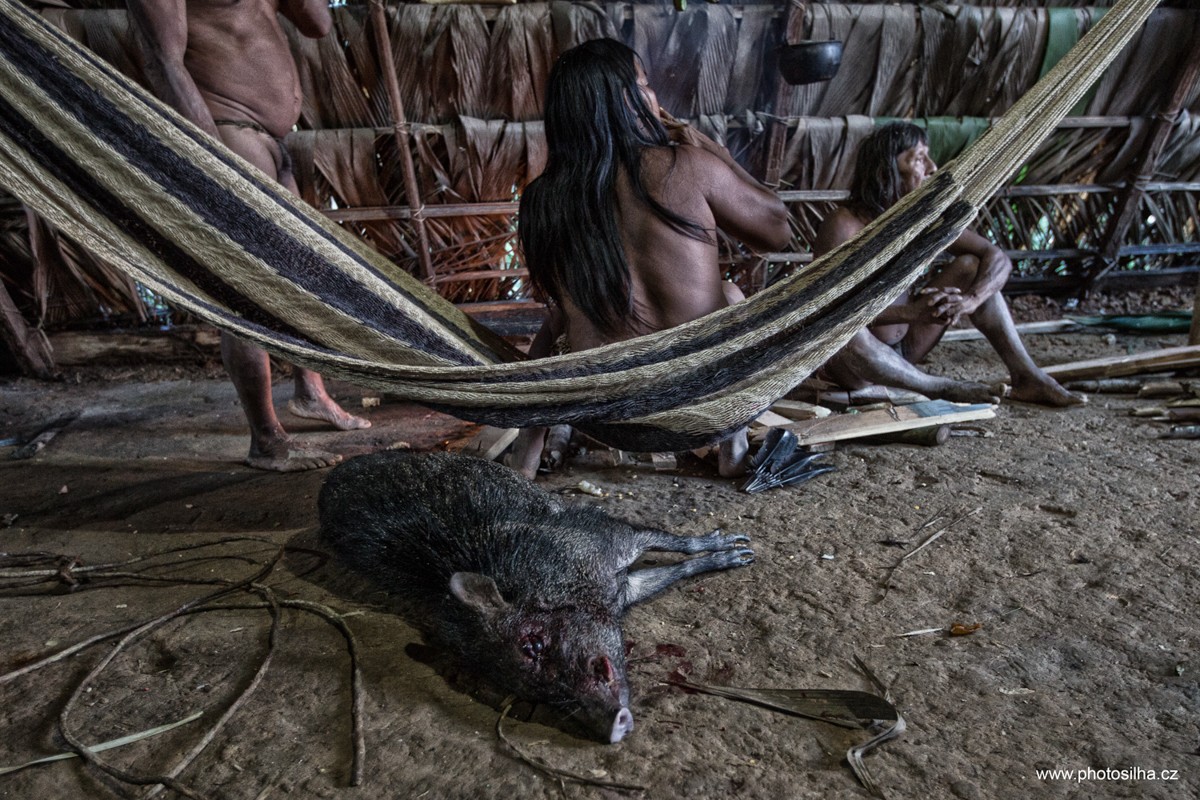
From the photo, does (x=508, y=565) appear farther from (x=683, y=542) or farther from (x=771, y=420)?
(x=771, y=420)

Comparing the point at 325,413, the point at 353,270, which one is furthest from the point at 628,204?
the point at 325,413

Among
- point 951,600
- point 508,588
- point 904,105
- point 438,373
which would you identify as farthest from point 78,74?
point 904,105

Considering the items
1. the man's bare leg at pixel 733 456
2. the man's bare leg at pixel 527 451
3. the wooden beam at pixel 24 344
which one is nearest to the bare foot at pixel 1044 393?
the man's bare leg at pixel 733 456

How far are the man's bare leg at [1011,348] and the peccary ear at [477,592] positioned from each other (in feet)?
8.40

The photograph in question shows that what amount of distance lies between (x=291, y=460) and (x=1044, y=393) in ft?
10.0

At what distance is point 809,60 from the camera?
3678 mm

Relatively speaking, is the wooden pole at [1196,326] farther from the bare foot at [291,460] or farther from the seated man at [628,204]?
the bare foot at [291,460]

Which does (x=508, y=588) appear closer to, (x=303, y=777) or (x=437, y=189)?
(x=303, y=777)

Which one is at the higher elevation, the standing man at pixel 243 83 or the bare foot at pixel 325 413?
Result: the standing man at pixel 243 83

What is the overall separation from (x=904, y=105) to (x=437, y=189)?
2814 mm

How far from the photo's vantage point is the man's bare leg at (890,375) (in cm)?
315

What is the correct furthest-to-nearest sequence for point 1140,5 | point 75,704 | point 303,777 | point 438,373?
point 1140,5 → point 438,373 → point 75,704 → point 303,777

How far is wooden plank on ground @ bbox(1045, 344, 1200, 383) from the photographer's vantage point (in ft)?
10.7

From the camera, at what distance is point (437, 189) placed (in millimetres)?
4328
